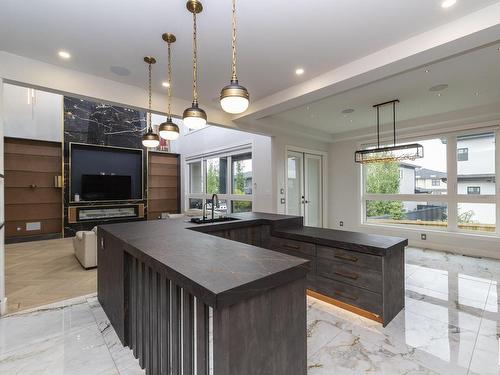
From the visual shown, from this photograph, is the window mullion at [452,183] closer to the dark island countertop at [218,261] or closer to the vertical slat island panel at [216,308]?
the dark island countertop at [218,261]

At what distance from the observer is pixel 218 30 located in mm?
2359

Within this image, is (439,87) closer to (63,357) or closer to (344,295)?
(344,295)

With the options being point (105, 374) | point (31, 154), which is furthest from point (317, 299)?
point (31, 154)

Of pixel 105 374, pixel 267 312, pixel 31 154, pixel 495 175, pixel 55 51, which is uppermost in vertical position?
pixel 55 51

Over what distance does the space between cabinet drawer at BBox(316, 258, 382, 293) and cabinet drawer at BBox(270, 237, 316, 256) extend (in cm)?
14

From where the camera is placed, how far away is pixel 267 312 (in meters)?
1.10

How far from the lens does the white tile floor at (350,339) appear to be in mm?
1781

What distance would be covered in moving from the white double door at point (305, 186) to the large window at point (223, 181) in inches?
39.0

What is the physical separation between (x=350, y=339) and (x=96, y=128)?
7.57 m

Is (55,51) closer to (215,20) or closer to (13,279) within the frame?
(215,20)

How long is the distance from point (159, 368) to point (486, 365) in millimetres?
2286

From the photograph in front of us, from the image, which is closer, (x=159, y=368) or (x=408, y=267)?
(x=159, y=368)

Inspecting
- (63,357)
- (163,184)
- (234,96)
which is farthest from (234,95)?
(163,184)

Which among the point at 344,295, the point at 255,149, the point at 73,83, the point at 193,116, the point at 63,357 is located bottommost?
the point at 63,357
